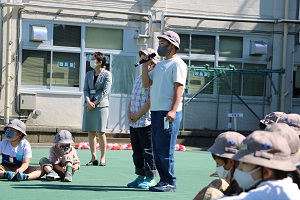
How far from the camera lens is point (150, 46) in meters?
20.3

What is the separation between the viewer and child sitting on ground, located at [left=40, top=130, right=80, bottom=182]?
9.58 meters

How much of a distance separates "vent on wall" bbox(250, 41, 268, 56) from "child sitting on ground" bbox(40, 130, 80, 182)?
40.8 ft

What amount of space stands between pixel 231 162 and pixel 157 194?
3.19 m

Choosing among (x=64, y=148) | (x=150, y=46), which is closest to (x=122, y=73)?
(x=150, y=46)

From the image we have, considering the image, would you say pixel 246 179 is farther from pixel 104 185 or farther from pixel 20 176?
pixel 20 176

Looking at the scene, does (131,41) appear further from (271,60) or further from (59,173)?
(59,173)

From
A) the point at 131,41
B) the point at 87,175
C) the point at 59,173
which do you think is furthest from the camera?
the point at 131,41

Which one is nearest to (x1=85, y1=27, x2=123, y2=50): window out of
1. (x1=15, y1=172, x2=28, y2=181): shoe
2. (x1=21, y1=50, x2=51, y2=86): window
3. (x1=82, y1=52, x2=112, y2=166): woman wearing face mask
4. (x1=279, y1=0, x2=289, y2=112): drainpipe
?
(x1=21, y1=50, x2=51, y2=86): window

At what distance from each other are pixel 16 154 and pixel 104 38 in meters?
10.9

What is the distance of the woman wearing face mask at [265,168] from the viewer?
12.7ft

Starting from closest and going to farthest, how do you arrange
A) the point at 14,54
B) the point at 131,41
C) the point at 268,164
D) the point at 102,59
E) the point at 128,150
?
the point at 268,164, the point at 102,59, the point at 128,150, the point at 14,54, the point at 131,41

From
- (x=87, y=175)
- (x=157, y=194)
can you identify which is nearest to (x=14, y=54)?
(x=87, y=175)

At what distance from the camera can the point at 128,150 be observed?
54.9 ft

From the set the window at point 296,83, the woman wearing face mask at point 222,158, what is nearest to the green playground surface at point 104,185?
the woman wearing face mask at point 222,158
